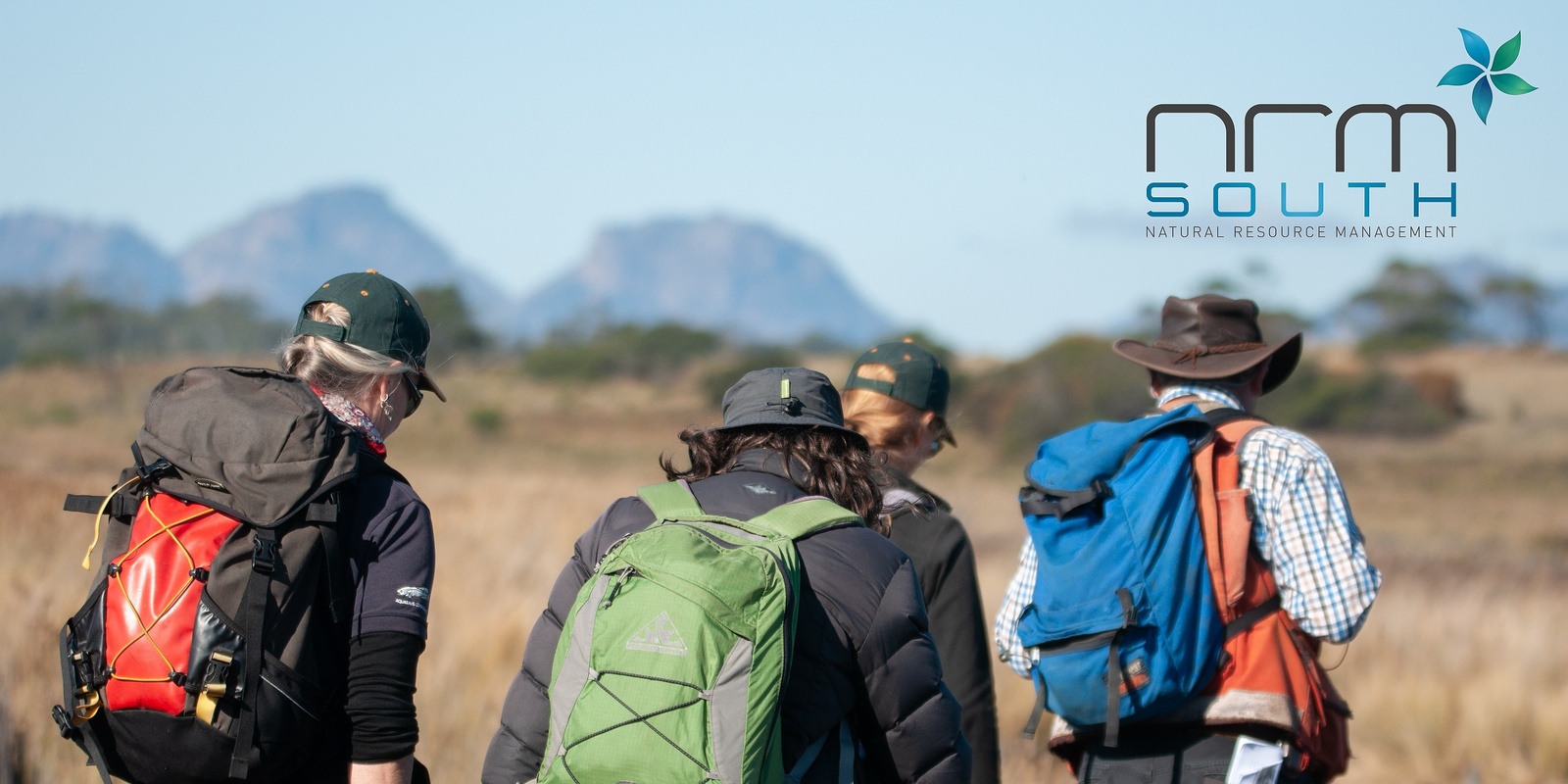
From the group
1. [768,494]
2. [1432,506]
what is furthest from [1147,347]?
[1432,506]

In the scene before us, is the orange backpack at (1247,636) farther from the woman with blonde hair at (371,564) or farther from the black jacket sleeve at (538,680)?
the woman with blonde hair at (371,564)

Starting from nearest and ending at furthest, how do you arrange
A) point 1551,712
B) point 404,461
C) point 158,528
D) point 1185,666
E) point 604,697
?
1. point 604,697
2. point 158,528
3. point 1185,666
4. point 1551,712
5. point 404,461

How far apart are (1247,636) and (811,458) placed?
3.88 feet

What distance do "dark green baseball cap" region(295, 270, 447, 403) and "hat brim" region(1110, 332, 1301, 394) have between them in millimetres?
1838

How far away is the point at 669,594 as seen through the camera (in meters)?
2.28

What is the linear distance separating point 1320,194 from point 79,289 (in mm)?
64431

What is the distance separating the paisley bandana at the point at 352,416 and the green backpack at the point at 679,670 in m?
0.64

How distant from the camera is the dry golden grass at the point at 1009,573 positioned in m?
6.86

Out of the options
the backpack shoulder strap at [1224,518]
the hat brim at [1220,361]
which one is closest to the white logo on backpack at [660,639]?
the backpack shoulder strap at [1224,518]

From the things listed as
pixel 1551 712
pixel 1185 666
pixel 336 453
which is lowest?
pixel 1551 712

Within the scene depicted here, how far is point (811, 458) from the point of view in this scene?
8.83ft

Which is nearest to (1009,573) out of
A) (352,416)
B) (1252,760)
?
(1252,760)

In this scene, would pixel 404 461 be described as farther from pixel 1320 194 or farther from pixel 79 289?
pixel 79 289

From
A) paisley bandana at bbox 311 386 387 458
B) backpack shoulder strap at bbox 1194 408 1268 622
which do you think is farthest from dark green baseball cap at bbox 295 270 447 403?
backpack shoulder strap at bbox 1194 408 1268 622
